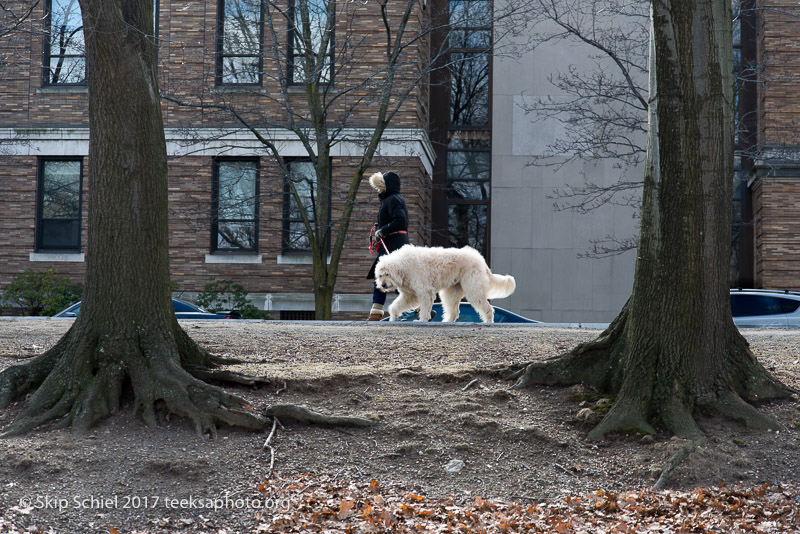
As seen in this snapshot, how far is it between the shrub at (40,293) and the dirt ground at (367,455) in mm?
13024

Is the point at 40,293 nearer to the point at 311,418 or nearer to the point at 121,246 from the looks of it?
the point at 121,246

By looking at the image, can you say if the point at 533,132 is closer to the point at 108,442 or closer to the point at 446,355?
the point at 446,355

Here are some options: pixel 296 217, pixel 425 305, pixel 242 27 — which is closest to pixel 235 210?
pixel 296 217

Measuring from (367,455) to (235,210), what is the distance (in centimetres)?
1646

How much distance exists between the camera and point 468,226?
2384 cm

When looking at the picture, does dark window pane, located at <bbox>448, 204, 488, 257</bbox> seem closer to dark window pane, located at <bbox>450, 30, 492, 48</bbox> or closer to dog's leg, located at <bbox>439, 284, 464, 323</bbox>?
dark window pane, located at <bbox>450, 30, 492, 48</bbox>

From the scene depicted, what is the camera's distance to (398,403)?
6.53 m

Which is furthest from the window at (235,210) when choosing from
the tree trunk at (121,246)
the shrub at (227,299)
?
the tree trunk at (121,246)

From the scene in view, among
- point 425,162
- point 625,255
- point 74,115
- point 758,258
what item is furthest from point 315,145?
point 758,258

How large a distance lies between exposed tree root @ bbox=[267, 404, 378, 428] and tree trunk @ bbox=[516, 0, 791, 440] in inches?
72.6

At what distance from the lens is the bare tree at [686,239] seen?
609 centimetres

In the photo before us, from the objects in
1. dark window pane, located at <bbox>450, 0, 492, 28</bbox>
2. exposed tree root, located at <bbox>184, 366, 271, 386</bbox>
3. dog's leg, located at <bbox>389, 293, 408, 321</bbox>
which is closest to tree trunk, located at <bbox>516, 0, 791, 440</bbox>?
exposed tree root, located at <bbox>184, 366, 271, 386</bbox>

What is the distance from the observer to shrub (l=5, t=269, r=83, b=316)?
64.0 feet

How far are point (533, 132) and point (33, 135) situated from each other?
14102 millimetres
